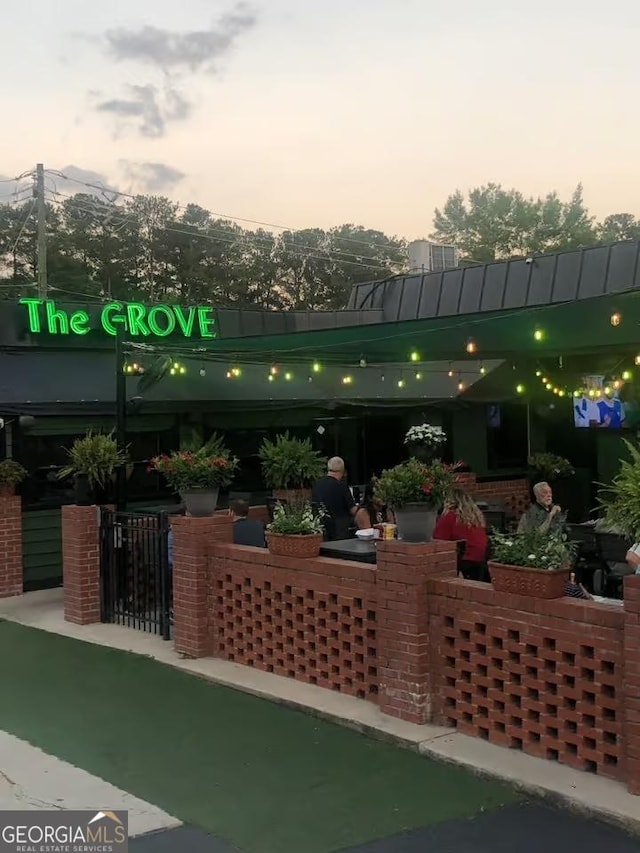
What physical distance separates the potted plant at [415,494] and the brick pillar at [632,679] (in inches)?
60.7

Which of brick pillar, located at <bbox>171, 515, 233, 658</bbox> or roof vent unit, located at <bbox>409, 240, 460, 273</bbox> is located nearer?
brick pillar, located at <bbox>171, 515, 233, 658</bbox>

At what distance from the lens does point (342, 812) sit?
13.3ft

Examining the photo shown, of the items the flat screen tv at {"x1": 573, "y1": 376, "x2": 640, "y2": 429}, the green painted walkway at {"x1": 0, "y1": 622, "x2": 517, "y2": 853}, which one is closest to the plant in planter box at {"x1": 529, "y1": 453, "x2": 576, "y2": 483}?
the flat screen tv at {"x1": 573, "y1": 376, "x2": 640, "y2": 429}

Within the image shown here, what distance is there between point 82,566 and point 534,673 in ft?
17.4

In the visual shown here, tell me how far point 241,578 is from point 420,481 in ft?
6.49

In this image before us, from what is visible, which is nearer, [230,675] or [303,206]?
[230,675]

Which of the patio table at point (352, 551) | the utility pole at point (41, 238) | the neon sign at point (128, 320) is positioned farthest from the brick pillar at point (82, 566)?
the utility pole at point (41, 238)

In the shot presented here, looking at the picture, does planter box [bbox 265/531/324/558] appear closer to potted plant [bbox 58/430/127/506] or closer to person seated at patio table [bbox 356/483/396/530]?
person seated at patio table [bbox 356/483/396/530]

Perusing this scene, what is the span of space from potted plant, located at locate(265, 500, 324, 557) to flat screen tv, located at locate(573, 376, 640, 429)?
7325 millimetres

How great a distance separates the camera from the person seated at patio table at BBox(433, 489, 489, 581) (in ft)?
22.9

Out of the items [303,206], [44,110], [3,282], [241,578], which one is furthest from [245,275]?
[241,578]

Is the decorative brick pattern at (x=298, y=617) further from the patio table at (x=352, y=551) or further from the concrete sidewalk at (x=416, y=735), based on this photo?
the patio table at (x=352, y=551)

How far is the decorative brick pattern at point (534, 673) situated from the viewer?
426 centimetres

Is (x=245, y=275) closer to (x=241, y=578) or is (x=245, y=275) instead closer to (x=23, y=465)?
(x=23, y=465)
